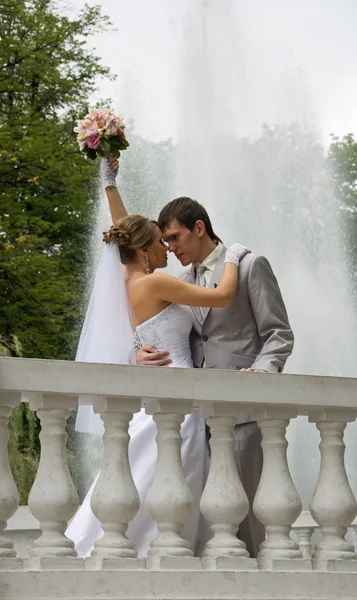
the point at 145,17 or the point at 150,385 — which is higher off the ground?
the point at 145,17

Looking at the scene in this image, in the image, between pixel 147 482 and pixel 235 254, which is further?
pixel 235 254

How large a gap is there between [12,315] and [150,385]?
17.5 m

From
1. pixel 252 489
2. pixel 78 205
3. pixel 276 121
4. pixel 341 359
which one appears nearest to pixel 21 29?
pixel 78 205

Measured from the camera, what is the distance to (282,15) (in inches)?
1046

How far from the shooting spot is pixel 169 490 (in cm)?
400

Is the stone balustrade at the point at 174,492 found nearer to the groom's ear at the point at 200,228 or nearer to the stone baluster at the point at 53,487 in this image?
the stone baluster at the point at 53,487

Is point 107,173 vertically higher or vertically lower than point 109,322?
higher

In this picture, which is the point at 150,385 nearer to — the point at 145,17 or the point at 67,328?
the point at 67,328

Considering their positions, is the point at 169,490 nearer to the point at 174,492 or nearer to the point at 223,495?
the point at 174,492

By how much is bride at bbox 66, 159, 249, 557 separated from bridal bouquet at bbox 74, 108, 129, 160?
0.28m

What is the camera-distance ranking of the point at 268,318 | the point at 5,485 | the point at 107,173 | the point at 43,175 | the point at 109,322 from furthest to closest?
1. the point at 43,175
2. the point at 107,173
3. the point at 109,322
4. the point at 268,318
5. the point at 5,485

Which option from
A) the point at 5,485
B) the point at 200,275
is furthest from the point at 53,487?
the point at 200,275

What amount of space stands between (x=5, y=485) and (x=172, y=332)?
1.97m

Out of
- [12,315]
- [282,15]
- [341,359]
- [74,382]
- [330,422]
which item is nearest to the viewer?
[74,382]
